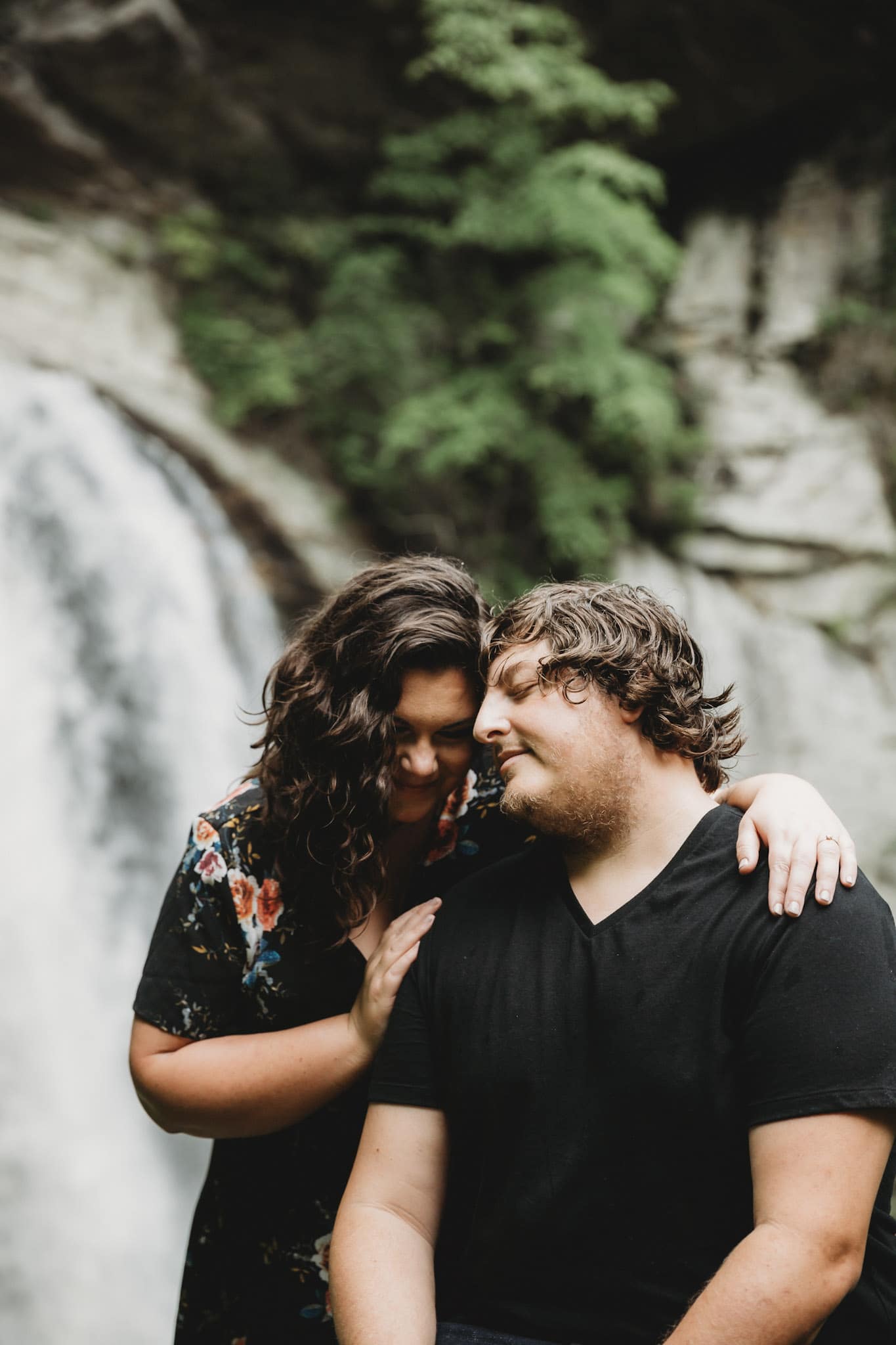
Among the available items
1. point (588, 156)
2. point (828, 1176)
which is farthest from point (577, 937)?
point (588, 156)

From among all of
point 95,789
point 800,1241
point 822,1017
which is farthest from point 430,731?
point 95,789

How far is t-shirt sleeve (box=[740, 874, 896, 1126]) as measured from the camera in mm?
1454

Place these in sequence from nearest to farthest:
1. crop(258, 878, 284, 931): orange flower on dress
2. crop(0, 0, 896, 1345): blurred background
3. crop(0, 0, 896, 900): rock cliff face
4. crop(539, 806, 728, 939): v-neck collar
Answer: crop(539, 806, 728, 939): v-neck collar
crop(258, 878, 284, 931): orange flower on dress
crop(0, 0, 896, 1345): blurred background
crop(0, 0, 896, 900): rock cliff face

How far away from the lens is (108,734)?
6.01 m

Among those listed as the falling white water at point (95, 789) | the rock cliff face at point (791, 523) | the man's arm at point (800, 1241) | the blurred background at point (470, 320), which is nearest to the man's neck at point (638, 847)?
the man's arm at point (800, 1241)

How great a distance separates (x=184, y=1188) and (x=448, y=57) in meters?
7.38

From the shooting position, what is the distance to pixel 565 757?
1747 mm

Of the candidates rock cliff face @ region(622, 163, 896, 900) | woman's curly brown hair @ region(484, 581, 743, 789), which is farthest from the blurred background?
woman's curly brown hair @ region(484, 581, 743, 789)

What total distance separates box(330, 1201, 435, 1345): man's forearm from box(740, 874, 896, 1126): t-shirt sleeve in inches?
23.0

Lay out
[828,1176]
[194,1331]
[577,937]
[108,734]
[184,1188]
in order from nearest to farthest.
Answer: [828,1176] → [577,937] → [194,1331] → [184,1188] → [108,734]

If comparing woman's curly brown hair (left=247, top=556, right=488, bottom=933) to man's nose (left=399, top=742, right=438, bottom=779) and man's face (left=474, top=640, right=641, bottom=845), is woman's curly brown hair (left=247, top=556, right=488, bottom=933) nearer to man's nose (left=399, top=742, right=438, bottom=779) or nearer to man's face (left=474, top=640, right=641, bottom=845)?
man's nose (left=399, top=742, right=438, bottom=779)

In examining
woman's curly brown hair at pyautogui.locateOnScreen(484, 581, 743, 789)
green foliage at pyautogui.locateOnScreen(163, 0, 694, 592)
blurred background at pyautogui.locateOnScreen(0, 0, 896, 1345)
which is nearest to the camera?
woman's curly brown hair at pyautogui.locateOnScreen(484, 581, 743, 789)

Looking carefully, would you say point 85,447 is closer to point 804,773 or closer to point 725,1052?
point 804,773

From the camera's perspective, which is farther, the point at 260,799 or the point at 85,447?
the point at 85,447
